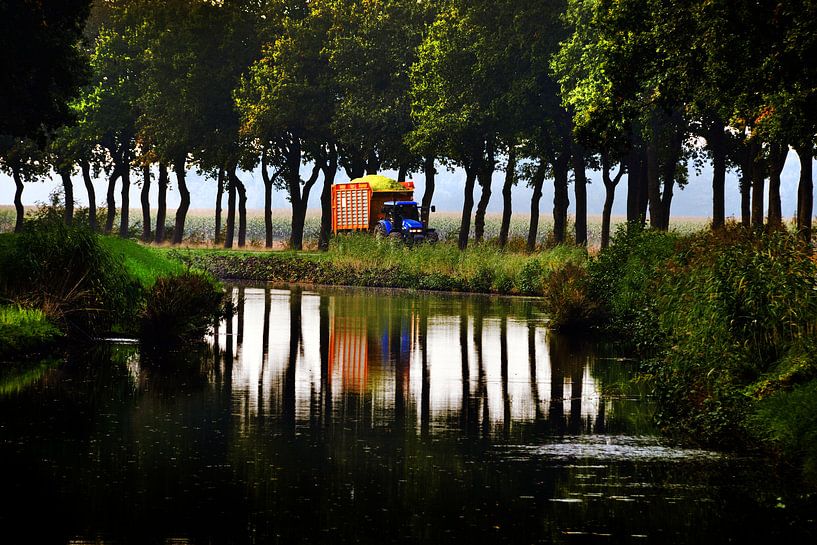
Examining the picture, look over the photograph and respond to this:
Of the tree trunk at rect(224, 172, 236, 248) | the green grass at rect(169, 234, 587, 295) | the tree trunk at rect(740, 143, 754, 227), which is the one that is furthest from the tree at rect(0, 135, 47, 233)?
the tree trunk at rect(740, 143, 754, 227)

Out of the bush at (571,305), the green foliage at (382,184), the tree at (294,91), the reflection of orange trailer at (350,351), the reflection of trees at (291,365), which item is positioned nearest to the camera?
the reflection of trees at (291,365)

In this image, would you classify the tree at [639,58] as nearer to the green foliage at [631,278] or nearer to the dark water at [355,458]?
the green foliage at [631,278]

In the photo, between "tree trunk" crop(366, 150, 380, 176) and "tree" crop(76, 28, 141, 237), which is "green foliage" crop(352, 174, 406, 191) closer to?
"tree trunk" crop(366, 150, 380, 176)

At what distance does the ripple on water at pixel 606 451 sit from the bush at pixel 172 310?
41.0 ft

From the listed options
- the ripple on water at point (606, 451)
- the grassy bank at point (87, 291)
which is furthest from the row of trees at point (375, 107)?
the ripple on water at point (606, 451)

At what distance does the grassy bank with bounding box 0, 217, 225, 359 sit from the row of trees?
81.6 feet

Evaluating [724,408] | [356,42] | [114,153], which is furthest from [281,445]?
[114,153]

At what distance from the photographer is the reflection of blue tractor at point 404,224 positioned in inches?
2601

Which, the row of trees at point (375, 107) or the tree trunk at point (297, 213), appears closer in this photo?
the row of trees at point (375, 107)

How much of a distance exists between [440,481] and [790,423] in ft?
11.2

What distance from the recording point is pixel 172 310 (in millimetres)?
25812

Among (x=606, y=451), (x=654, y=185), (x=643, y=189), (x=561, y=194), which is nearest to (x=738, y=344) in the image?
(x=606, y=451)

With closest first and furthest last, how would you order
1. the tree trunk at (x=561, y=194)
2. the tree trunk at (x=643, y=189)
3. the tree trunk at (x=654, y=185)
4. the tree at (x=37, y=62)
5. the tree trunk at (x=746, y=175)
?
1. the tree at (x=37, y=62)
2. the tree trunk at (x=654, y=185)
3. the tree trunk at (x=746, y=175)
4. the tree trunk at (x=643, y=189)
5. the tree trunk at (x=561, y=194)

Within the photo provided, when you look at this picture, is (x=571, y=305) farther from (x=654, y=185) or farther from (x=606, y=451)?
(x=654, y=185)
